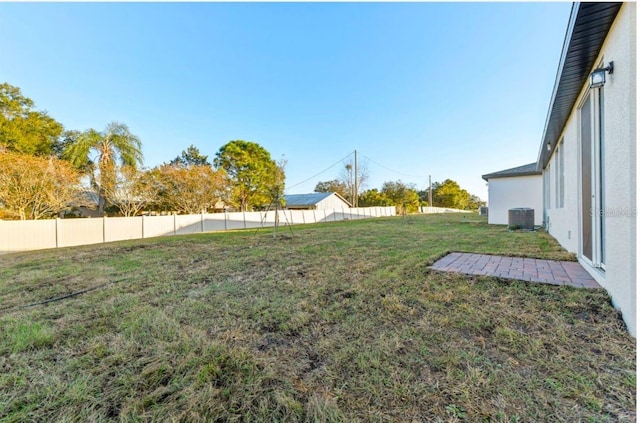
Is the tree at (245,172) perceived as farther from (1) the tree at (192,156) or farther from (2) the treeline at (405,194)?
(2) the treeline at (405,194)

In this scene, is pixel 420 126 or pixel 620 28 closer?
pixel 620 28

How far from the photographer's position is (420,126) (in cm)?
1669

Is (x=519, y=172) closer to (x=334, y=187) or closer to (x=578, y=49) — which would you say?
(x=578, y=49)

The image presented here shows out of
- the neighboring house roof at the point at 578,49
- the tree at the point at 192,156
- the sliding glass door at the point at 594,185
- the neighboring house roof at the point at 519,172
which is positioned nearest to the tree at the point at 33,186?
the tree at the point at 192,156

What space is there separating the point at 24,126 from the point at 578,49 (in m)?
24.7

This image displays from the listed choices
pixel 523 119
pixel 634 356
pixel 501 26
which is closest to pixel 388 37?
pixel 501 26

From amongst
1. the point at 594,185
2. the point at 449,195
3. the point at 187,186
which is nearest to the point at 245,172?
the point at 187,186

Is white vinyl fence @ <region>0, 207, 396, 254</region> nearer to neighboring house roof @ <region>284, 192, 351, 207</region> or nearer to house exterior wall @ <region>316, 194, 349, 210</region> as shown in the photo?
neighboring house roof @ <region>284, 192, 351, 207</region>

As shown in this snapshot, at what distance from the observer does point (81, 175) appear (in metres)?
12.7

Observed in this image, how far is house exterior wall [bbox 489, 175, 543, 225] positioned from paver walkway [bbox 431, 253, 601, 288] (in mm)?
8834

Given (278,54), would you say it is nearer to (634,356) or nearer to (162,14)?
(162,14)

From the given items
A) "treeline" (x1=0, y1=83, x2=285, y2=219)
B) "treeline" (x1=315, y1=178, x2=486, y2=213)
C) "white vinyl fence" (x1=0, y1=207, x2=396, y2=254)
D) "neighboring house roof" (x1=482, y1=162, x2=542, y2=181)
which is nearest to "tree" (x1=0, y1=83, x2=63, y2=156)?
"treeline" (x1=0, y1=83, x2=285, y2=219)

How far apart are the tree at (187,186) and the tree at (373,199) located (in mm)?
20521

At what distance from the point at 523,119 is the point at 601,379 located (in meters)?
13.7
